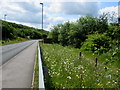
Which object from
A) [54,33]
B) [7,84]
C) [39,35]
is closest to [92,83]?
[7,84]

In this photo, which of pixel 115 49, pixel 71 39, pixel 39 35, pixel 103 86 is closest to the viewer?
pixel 103 86

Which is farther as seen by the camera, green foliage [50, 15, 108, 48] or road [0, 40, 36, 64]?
green foliage [50, 15, 108, 48]

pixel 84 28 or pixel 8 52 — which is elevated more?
pixel 84 28

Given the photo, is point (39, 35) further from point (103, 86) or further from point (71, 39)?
point (103, 86)

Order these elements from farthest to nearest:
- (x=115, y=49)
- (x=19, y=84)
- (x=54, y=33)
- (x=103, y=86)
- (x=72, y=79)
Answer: (x=54, y=33) → (x=115, y=49) → (x=19, y=84) → (x=72, y=79) → (x=103, y=86)

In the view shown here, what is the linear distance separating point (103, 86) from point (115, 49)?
11.9 feet

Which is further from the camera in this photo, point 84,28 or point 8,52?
point 84,28

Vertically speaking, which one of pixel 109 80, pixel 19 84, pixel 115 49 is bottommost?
pixel 19 84

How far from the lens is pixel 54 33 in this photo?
42.5 m

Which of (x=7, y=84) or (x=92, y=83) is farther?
(x=7, y=84)

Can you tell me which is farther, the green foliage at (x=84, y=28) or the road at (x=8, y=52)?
the green foliage at (x=84, y=28)

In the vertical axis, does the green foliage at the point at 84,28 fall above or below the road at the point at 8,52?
above

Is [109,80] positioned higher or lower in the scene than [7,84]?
higher

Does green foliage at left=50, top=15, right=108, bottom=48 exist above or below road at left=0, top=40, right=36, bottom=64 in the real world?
Result: above
